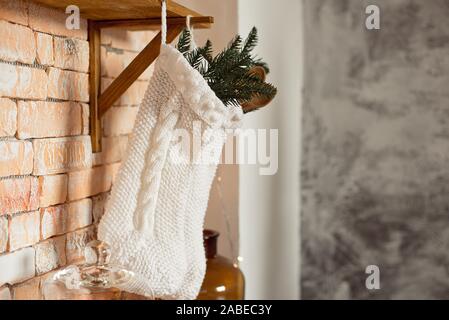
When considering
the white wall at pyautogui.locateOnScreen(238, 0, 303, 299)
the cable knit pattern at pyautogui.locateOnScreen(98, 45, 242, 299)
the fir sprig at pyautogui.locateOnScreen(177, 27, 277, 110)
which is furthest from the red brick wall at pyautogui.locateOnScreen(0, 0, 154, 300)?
the white wall at pyautogui.locateOnScreen(238, 0, 303, 299)

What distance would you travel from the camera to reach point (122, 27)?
1.21 meters

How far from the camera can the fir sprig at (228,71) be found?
1100 millimetres

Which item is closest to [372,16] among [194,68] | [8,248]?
[194,68]

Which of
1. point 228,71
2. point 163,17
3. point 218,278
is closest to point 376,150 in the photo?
point 218,278

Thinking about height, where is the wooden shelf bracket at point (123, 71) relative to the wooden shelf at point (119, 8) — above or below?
below

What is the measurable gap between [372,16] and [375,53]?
13 cm

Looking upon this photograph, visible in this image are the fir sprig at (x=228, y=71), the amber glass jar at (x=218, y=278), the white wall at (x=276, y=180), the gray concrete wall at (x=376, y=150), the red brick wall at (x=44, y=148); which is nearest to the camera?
the red brick wall at (x=44, y=148)

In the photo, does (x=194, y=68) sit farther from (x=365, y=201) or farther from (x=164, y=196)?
(x=365, y=201)

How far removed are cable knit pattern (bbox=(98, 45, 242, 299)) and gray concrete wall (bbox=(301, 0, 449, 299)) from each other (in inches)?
38.1

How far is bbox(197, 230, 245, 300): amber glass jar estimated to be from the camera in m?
1.35

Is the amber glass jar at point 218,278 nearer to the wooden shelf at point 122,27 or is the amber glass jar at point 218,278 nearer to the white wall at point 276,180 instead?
the white wall at point 276,180

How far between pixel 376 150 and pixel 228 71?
997mm

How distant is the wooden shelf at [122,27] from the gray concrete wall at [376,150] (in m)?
0.92

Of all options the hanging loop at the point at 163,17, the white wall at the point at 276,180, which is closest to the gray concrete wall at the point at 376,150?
the white wall at the point at 276,180
